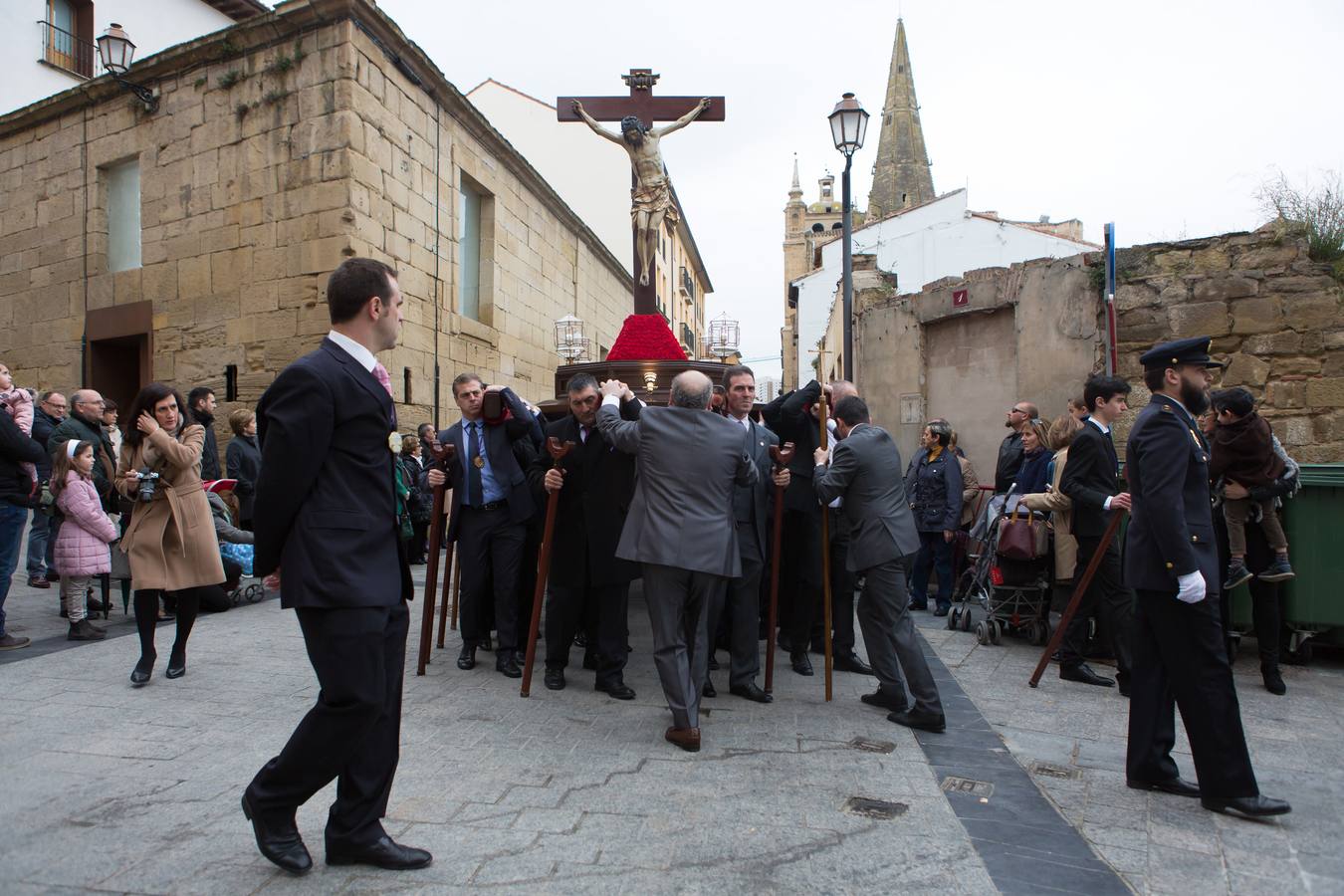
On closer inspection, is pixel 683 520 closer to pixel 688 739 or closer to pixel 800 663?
pixel 688 739

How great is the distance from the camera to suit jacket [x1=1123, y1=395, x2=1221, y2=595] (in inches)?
136

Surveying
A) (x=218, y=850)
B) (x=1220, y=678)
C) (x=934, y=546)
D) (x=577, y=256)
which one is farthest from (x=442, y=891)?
(x=577, y=256)

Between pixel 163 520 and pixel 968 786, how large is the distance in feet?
15.0

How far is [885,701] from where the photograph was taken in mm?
4746

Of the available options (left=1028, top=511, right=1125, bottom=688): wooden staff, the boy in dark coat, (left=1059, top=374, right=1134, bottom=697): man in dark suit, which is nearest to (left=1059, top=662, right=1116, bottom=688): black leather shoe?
(left=1059, top=374, right=1134, bottom=697): man in dark suit

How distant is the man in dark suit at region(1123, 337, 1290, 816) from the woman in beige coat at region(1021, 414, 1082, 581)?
7.76 feet

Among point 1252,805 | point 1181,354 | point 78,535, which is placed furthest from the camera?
point 78,535

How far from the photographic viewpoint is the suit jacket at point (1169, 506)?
3.46 meters

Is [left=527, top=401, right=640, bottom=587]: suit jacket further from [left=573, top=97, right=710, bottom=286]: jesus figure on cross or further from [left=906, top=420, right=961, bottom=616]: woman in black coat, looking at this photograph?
[left=573, top=97, right=710, bottom=286]: jesus figure on cross

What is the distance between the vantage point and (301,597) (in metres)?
2.59

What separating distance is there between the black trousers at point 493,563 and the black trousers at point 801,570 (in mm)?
1795

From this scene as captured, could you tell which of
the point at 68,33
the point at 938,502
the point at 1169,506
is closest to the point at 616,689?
the point at 1169,506

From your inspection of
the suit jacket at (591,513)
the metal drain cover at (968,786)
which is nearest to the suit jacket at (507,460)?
the suit jacket at (591,513)

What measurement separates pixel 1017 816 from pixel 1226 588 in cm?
308
